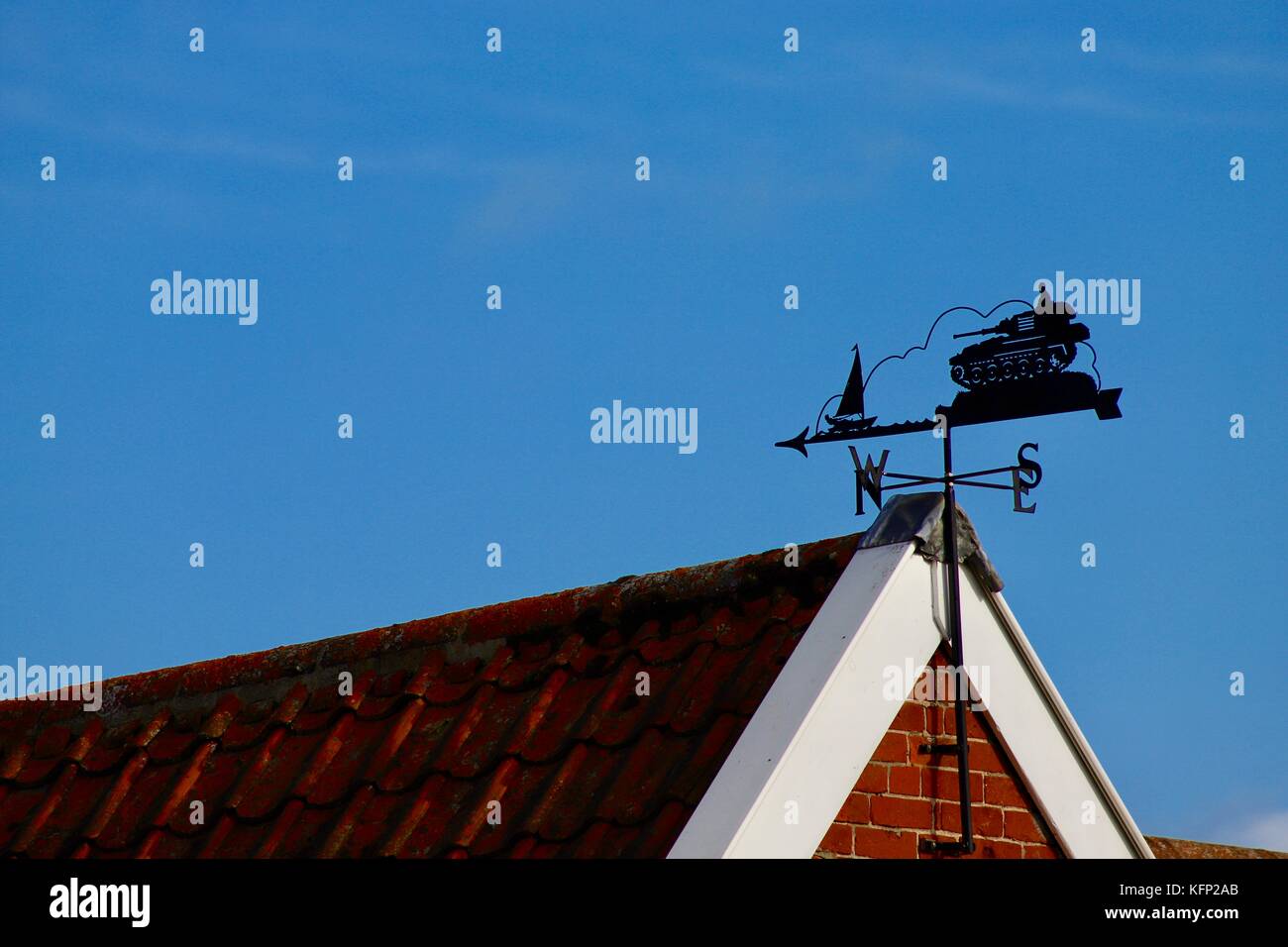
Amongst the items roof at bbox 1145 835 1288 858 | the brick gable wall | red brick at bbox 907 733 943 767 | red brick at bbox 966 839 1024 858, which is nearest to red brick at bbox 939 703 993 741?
the brick gable wall

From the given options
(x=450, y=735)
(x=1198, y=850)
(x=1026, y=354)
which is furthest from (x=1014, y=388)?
(x=1198, y=850)

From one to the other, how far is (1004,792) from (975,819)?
0.17 meters

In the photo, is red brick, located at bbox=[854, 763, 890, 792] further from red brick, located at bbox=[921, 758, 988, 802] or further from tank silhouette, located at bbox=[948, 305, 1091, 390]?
tank silhouette, located at bbox=[948, 305, 1091, 390]

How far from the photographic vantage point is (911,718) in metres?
5.59

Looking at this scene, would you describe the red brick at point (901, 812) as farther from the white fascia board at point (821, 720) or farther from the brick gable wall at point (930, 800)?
the white fascia board at point (821, 720)

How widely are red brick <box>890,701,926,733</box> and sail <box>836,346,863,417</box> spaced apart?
1.16m

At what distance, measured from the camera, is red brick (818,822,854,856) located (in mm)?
5301

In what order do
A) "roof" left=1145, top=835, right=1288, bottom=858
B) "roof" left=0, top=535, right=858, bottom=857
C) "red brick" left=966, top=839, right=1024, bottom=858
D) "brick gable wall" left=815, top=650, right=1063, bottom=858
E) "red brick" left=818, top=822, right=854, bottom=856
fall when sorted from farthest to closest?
"roof" left=1145, top=835, right=1288, bottom=858 → "red brick" left=966, top=839, right=1024, bottom=858 → "roof" left=0, top=535, right=858, bottom=857 → "brick gable wall" left=815, top=650, right=1063, bottom=858 → "red brick" left=818, top=822, right=854, bottom=856

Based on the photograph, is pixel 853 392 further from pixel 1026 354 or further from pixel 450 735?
pixel 450 735

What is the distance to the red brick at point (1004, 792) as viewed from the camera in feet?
18.9

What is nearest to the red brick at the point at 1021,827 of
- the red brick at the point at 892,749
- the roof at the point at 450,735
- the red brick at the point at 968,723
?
the red brick at the point at 968,723

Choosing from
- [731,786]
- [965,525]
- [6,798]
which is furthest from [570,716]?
[6,798]

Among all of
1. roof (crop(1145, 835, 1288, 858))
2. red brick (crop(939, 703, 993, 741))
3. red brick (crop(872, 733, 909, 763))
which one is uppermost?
red brick (crop(939, 703, 993, 741))
